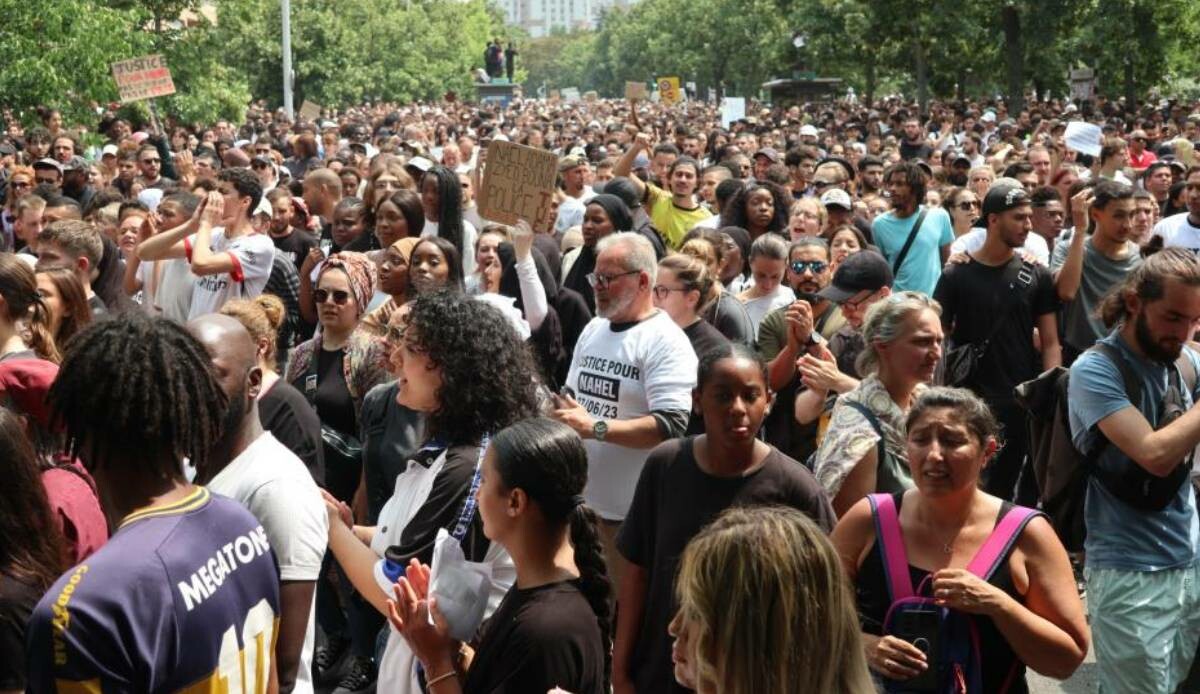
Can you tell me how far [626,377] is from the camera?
20.5 ft

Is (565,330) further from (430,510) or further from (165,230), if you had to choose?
(430,510)

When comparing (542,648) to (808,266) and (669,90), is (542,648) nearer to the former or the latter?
(808,266)

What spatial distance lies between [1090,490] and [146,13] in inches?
1049

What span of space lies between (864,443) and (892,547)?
2.61 feet

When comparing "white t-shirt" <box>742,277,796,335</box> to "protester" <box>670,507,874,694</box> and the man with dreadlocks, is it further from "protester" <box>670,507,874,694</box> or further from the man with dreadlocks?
"protester" <box>670,507,874,694</box>

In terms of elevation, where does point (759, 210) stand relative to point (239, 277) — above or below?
above

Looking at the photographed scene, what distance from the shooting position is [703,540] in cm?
283

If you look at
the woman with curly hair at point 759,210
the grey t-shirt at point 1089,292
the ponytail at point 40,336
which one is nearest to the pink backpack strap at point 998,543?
the ponytail at point 40,336

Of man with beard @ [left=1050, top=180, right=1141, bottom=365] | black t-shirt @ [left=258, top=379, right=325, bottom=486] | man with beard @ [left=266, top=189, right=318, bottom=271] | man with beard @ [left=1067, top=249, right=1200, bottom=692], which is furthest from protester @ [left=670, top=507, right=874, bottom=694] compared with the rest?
man with beard @ [left=266, top=189, right=318, bottom=271]

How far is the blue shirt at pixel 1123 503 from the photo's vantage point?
5117 mm

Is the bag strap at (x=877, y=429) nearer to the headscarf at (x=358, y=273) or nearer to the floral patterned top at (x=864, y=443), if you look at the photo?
the floral patterned top at (x=864, y=443)

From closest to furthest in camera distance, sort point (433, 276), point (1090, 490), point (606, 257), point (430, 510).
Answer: point (430, 510) < point (1090, 490) < point (606, 257) < point (433, 276)

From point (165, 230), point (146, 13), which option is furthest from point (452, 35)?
point (165, 230)

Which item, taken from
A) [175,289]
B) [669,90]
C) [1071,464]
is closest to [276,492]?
[1071,464]
